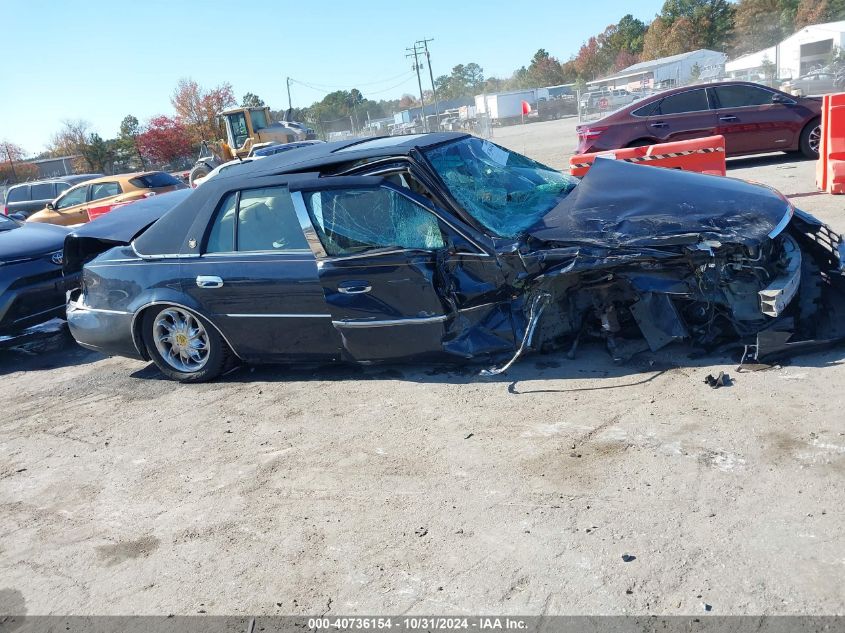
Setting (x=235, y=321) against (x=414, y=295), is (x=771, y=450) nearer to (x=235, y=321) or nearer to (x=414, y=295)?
(x=414, y=295)

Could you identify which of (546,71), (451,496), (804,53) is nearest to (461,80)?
(546,71)

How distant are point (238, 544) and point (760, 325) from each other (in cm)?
318

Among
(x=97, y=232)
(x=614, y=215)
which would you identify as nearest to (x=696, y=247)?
(x=614, y=215)

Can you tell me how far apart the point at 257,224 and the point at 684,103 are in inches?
385

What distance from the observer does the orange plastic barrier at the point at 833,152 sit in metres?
8.88

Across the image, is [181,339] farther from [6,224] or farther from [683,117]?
[683,117]

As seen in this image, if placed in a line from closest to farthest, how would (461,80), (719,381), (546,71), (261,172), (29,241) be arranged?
(719,381), (261,172), (29,241), (546,71), (461,80)

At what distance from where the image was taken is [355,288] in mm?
4766

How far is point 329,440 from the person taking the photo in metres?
4.30

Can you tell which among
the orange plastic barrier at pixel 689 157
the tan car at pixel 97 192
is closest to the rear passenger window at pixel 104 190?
the tan car at pixel 97 192

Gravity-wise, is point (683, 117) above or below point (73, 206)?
above

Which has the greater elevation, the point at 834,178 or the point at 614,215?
the point at 614,215

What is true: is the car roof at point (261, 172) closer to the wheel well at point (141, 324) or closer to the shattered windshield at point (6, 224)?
the wheel well at point (141, 324)

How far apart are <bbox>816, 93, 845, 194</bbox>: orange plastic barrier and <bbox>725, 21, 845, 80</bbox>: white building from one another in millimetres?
33090
